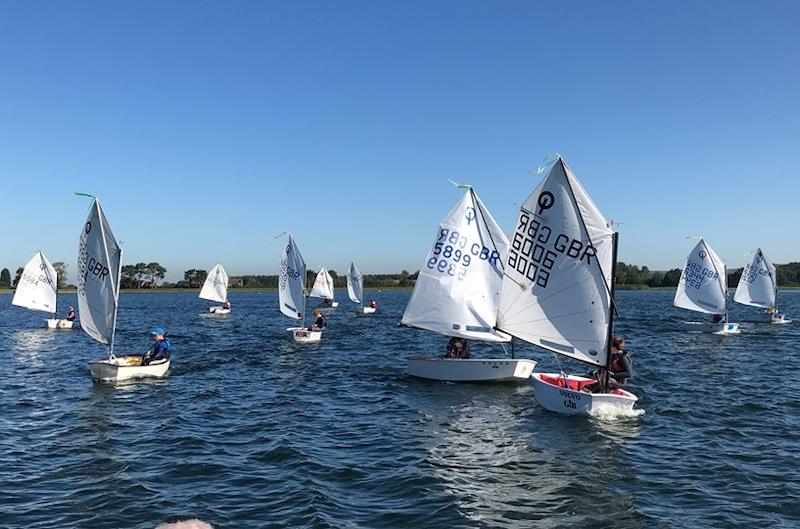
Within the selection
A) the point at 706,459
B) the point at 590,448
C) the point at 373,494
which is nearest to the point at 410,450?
the point at 373,494

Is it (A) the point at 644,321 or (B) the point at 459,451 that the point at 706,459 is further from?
(A) the point at 644,321

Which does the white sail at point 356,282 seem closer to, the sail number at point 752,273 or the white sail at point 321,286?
the white sail at point 321,286

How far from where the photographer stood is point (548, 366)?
1334 inches

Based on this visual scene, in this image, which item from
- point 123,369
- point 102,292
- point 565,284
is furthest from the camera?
point 102,292

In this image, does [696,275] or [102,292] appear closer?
[102,292]

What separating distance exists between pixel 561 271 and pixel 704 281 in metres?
37.5

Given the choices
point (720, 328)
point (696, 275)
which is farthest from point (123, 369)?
point (696, 275)

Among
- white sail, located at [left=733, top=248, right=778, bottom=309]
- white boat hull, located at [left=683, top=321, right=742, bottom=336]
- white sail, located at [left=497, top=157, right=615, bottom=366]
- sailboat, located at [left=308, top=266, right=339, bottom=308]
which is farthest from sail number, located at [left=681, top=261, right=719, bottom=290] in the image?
sailboat, located at [left=308, top=266, right=339, bottom=308]

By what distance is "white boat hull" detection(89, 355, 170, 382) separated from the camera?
26.8m

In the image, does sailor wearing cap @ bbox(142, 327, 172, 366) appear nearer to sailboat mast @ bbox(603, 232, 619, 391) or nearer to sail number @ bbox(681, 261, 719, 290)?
sailboat mast @ bbox(603, 232, 619, 391)

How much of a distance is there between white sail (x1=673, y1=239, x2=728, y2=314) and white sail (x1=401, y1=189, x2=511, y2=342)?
3235 centimetres

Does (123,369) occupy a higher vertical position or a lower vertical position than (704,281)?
lower

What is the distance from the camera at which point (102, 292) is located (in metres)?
27.8

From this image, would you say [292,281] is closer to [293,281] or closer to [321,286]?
[293,281]
